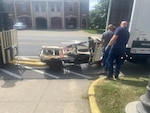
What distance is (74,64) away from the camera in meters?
8.15

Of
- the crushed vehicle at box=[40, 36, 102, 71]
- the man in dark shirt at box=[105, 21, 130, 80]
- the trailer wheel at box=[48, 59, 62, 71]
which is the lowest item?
the trailer wheel at box=[48, 59, 62, 71]

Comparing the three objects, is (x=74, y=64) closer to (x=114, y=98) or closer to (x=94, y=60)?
(x=94, y=60)

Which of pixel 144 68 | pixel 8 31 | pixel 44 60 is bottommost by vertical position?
pixel 144 68

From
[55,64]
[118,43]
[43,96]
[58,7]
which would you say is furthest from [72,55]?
[58,7]

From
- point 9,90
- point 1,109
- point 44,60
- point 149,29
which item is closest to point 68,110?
point 1,109

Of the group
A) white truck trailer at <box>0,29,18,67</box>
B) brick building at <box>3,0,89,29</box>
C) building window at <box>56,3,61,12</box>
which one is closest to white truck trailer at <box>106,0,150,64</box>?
white truck trailer at <box>0,29,18,67</box>

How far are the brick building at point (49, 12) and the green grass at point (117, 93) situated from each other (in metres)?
41.1

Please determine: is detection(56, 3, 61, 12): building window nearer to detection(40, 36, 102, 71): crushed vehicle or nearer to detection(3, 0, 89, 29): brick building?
detection(3, 0, 89, 29): brick building

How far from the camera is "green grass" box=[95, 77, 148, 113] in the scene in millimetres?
4383

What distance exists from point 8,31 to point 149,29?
546cm

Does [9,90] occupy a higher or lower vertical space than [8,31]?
lower

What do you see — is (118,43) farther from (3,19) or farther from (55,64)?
(3,19)

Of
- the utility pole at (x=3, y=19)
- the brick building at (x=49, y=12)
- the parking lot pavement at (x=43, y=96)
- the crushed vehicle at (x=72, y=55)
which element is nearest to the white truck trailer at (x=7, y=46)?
the utility pole at (x=3, y=19)

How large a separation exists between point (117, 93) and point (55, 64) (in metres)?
3.08
